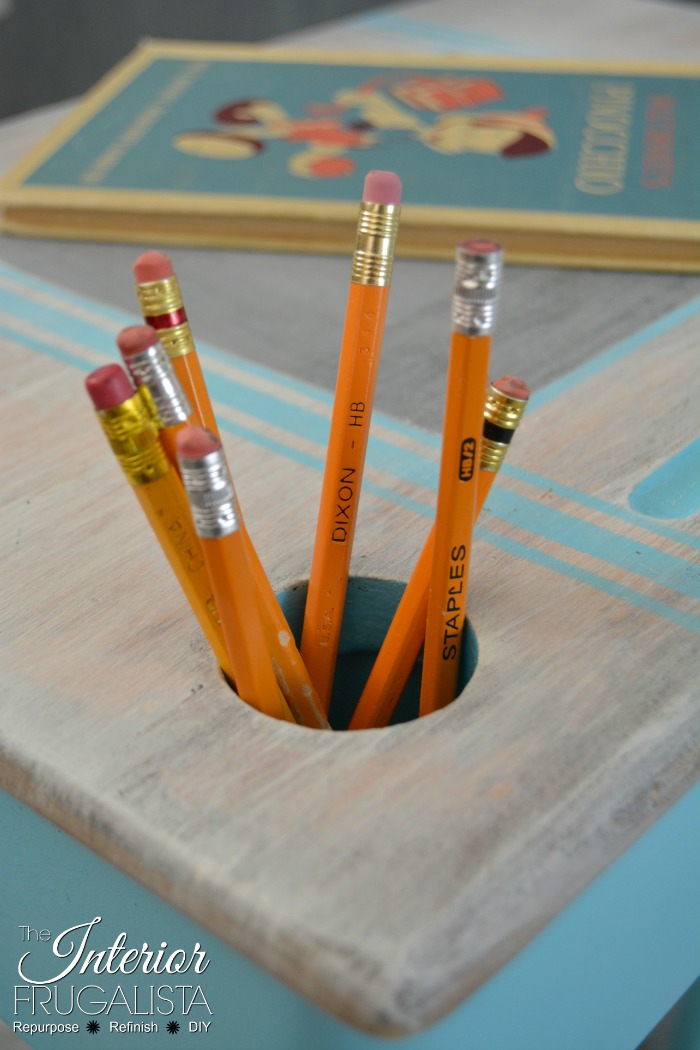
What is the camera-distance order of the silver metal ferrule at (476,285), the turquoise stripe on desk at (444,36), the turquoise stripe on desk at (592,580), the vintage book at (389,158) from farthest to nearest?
the turquoise stripe on desk at (444,36)
the vintage book at (389,158)
the turquoise stripe on desk at (592,580)
the silver metal ferrule at (476,285)

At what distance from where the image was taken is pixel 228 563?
326 mm

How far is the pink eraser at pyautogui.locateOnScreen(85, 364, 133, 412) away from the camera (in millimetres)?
308

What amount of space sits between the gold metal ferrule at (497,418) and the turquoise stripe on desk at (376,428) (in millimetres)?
87

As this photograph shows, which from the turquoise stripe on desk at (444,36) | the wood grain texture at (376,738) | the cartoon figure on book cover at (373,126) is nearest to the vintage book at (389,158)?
the cartoon figure on book cover at (373,126)

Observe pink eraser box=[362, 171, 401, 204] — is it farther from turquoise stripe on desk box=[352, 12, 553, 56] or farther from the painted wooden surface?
turquoise stripe on desk box=[352, 12, 553, 56]

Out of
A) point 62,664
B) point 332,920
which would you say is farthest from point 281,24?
point 332,920

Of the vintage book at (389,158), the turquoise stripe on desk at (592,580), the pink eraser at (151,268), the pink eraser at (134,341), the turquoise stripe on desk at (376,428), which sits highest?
the pink eraser at (151,268)

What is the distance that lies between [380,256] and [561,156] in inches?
18.3

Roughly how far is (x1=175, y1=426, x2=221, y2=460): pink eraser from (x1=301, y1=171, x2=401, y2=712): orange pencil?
9 centimetres

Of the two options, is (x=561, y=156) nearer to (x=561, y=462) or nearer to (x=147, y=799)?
(x=561, y=462)

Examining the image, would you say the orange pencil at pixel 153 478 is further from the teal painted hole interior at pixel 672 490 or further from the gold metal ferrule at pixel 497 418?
the teal painted hole interior at pixel 672 490

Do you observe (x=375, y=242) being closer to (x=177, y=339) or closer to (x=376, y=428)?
(x=177, y=339)

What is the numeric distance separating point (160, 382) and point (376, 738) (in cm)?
13

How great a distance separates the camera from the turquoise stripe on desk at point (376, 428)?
1.47 ft
